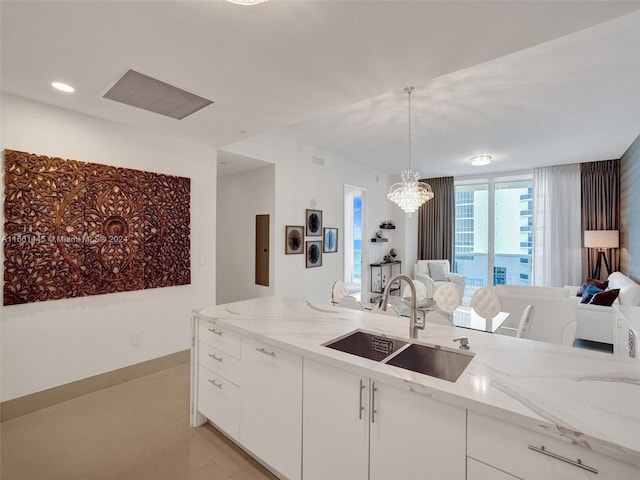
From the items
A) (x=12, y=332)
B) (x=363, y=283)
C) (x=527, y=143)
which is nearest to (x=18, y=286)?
(x=12, y=332)

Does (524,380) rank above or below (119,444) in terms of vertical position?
above

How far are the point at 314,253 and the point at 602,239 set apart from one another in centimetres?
497

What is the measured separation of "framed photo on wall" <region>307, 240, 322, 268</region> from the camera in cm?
486

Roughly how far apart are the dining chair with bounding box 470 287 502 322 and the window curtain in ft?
16.6

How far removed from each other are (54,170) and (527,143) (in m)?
5.83

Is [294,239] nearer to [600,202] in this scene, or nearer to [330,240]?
[330,240]

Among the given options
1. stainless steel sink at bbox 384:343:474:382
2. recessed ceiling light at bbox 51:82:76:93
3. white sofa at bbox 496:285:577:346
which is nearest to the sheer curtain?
white sofa at bbox 496:285:577:346

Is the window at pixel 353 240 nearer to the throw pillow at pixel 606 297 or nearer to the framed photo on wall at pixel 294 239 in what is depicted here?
the framed photo on wall at pixel 294 239

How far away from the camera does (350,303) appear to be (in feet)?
8.26

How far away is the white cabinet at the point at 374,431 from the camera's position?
3.56 feet

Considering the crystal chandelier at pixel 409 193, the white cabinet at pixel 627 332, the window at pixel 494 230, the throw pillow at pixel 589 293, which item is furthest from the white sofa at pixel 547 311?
the window at pixel 494 230

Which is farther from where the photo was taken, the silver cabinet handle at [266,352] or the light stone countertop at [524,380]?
the silver cabinet handle at [266,352]

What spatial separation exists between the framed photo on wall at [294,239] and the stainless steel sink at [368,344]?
2848 mm

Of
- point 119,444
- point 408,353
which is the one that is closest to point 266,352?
point 408,353
